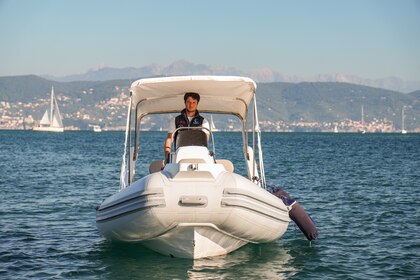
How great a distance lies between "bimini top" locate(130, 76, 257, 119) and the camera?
461 inches

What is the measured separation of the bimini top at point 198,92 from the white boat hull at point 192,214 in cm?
216

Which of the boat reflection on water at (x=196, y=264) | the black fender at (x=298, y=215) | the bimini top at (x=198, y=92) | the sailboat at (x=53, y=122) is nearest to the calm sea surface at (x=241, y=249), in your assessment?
the boat reflection on water at (x=196, y=264)

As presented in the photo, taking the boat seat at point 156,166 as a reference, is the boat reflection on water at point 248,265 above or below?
below

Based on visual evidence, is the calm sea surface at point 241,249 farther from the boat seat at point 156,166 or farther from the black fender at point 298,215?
the boat seat at point 156,166

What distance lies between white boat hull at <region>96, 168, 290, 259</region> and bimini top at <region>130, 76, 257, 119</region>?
2164mm

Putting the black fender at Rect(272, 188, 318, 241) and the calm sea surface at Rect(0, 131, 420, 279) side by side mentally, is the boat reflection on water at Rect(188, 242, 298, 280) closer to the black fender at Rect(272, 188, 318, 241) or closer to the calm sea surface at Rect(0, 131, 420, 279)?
the calm sea surface at Rect(0, 131, 420, 279)

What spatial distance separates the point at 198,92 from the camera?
497 inches

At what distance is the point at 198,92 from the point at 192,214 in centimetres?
363

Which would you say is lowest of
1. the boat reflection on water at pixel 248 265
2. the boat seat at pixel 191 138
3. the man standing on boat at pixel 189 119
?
the boat reflection on water at pixel 248 265

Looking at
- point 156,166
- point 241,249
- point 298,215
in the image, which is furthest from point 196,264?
point 298,215

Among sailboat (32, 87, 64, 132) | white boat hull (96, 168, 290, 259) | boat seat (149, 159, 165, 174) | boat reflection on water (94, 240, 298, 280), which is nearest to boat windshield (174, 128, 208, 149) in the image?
boat seat (149, 159, 165, 174)

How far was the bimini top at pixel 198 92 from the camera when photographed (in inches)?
461

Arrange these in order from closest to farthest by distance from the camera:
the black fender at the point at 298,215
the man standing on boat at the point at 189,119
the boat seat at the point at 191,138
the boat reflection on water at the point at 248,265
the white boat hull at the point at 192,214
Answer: the white boat hull at the point at 192,214
the boat reflection on water at the point at 248,265
the boat seat at the point at 191,138
the man standing on boat at the point at 189,119
the black fender at the point at 298,215

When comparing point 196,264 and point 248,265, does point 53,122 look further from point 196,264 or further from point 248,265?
point 196,264
